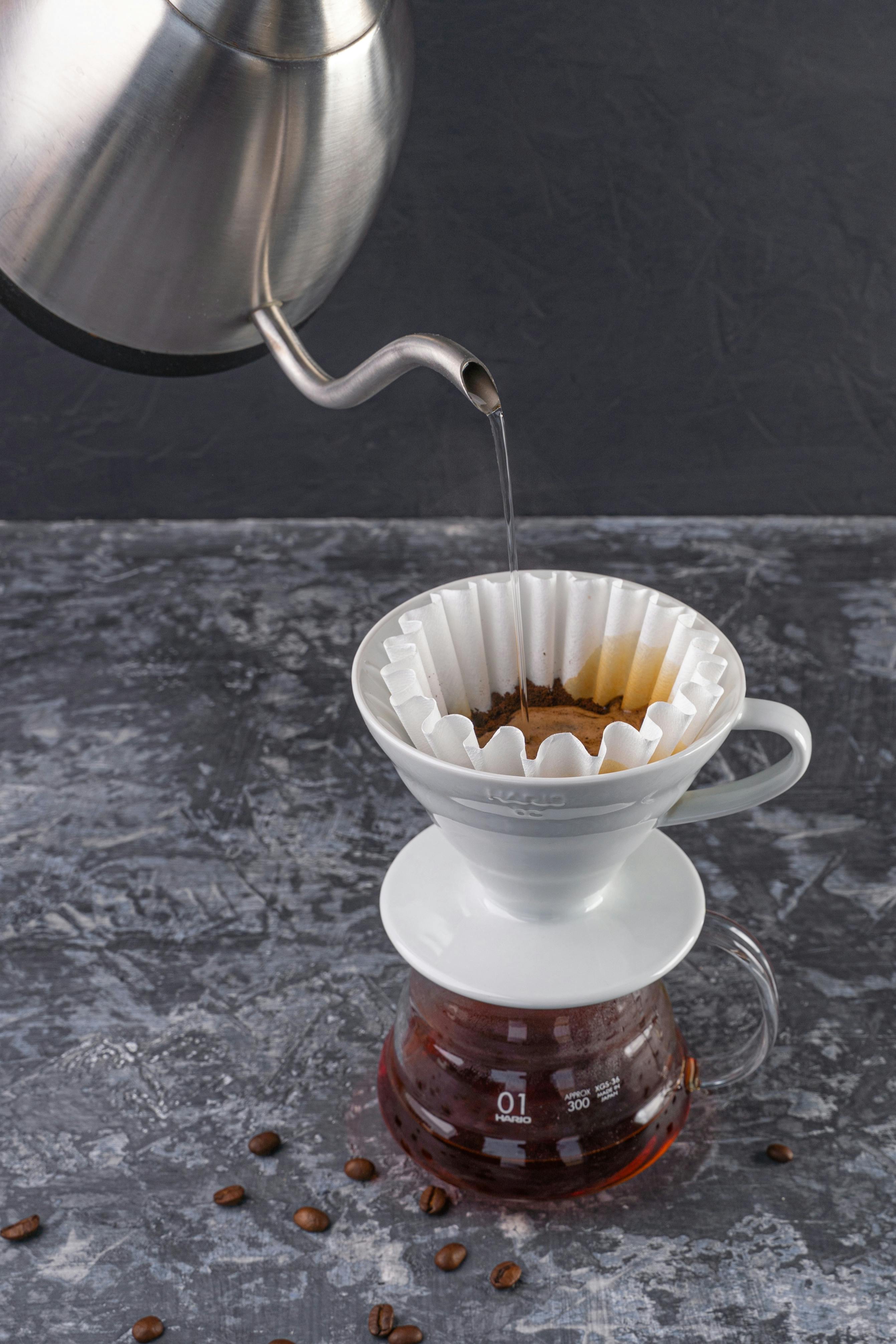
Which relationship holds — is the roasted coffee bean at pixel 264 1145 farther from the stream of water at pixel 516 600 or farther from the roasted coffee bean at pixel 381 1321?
the stream of water at pixel 516 600

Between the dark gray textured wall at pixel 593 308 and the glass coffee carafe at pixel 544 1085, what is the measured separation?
877 mm

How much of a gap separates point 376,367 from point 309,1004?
1.33 feet

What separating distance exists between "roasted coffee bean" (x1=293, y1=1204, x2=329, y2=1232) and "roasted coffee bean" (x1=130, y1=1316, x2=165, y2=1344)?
83 mm

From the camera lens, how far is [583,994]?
22.8 inches

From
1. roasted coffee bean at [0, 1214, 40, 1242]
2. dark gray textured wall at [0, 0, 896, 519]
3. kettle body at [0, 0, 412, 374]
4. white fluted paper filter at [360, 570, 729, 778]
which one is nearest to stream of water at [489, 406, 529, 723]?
white fluted paper filter at [360, 570, 729, 778]

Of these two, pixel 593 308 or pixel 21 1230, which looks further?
pixel 593 308

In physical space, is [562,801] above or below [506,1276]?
above

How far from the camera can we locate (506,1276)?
1.95 feet

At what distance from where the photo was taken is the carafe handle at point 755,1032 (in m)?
0.66

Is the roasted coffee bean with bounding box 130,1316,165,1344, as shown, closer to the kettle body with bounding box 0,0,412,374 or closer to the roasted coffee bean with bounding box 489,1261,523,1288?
the roasted coffee bean with bounding box 489,1261,523,1288

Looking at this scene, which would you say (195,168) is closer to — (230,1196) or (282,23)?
(282,23)

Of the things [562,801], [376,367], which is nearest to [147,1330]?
[562,801]

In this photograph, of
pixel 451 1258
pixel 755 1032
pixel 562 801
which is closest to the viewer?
pixel 562 801

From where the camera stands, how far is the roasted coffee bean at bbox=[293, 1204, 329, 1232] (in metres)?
0.62
